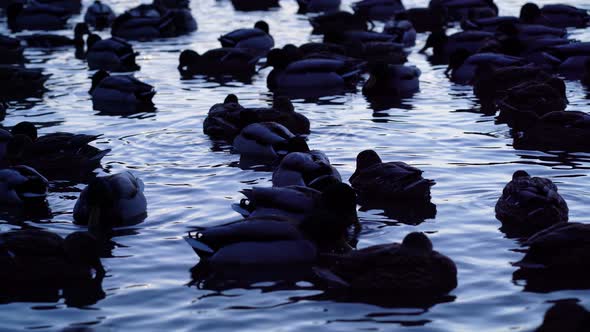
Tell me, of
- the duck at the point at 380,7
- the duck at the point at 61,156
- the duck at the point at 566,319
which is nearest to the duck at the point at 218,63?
the duck at the point at 380,7

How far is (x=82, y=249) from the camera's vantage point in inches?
417

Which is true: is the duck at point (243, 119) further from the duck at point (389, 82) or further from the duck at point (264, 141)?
the duck at point (389, 82)

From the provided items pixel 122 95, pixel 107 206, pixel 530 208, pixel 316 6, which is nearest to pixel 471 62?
pixel 122 95

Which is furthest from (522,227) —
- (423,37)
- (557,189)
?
(423,37)

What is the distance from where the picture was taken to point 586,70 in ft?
68.7

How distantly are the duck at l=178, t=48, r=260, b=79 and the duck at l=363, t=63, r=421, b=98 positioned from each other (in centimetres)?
396

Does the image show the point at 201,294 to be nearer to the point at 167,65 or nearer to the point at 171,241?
the point at 171,241

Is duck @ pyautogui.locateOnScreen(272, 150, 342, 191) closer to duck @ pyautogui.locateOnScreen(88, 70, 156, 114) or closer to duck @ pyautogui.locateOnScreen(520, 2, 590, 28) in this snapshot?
duck @ pyautogui.locateOnScreen(88, 70, 156, 114)

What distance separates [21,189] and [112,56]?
1208 cm

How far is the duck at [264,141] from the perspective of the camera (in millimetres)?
15672

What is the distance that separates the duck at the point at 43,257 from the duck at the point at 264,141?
17.1 feet

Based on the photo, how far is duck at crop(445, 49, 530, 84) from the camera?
21547 millimetres

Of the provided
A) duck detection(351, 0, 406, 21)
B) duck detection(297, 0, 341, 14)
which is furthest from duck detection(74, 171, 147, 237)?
duck detection(297, 0, 341, 14)

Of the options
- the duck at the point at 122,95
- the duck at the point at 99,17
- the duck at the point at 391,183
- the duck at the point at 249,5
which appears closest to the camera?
the duck at the point at 391,183
